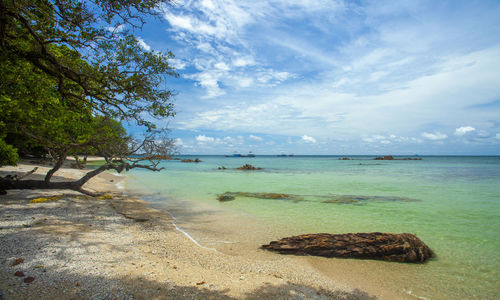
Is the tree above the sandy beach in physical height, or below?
above

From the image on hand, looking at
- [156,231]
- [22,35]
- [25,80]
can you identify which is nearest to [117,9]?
[22,35]

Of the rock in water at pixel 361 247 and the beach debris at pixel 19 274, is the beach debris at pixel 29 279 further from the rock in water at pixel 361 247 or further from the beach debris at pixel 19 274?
the rock in water at pixel 361 247

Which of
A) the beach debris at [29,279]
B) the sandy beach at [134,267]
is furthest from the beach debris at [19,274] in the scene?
the beach debris at [29,279]

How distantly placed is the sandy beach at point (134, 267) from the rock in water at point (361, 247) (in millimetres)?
380

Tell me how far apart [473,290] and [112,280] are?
738cm

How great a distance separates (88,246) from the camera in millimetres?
5727

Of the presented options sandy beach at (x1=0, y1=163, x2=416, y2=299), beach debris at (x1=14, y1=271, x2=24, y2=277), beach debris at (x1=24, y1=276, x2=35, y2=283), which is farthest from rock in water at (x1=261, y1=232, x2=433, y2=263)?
beach debris at (x1=14, y1=271, x2=24, y2=277)

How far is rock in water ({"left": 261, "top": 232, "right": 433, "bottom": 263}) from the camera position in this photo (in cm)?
657

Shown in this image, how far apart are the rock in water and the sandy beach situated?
38cm

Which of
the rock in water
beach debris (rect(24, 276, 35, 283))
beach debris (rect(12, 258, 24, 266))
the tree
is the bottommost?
the rock in water

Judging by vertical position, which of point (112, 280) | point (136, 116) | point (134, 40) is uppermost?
point (134, 40)

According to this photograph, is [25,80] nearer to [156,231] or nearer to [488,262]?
[156,231]

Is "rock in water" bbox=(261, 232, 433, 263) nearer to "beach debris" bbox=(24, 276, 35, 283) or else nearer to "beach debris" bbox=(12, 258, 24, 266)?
"beach debris" bbox=(24, 276, 35, 283)

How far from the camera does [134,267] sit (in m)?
4.91
